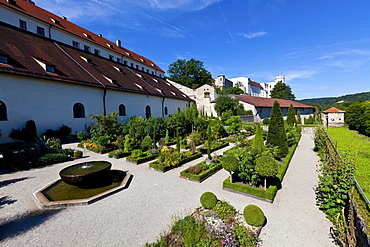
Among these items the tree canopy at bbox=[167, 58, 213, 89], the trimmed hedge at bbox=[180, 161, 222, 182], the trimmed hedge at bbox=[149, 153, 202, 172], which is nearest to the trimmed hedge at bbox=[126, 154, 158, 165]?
the trimmed hedge at bbox=[149, 153, 202, 172]

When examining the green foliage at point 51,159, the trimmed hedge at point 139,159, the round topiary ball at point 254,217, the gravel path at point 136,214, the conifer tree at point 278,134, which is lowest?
the gravel path at point 136,214

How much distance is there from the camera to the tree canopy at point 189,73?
53.4 meters

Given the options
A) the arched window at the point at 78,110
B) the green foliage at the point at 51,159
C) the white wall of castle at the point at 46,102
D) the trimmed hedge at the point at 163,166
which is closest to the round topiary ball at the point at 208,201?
the trimmed hedge at the point at 163,166

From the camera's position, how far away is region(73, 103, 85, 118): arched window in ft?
51.2

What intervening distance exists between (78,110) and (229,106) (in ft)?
80.4

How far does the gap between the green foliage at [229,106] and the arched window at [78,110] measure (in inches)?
887

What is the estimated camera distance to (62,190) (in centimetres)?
653

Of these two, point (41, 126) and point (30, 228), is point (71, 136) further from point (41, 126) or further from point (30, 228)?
point (30, 228)

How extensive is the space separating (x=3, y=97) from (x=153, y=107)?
1572 cm

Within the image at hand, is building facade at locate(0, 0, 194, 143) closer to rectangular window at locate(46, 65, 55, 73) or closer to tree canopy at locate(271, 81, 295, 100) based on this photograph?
rectangular window at locate(46, 65, 55, 73)

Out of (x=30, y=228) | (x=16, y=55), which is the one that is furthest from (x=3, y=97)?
(x=30, y=228)

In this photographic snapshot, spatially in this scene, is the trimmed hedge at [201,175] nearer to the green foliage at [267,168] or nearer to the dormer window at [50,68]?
the green foliage at [267,168]

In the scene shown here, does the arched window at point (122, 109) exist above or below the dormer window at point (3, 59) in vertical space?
below

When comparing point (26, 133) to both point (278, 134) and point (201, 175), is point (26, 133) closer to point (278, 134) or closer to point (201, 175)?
point (201, 175)
